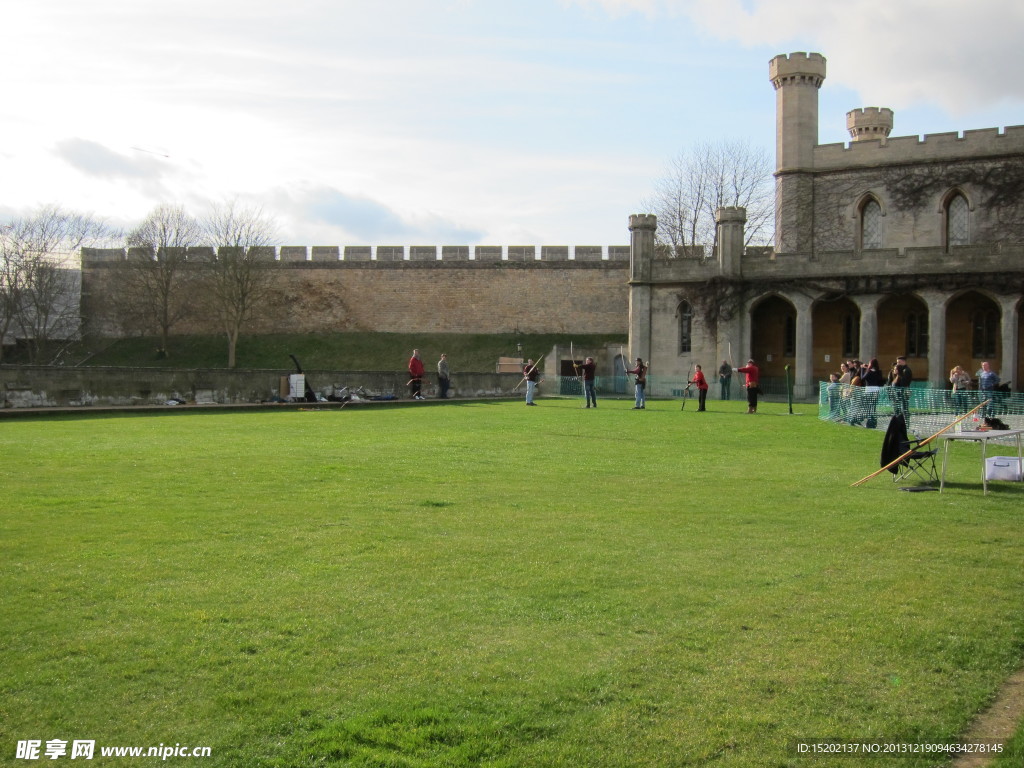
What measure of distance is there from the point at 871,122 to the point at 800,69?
10.9 metres

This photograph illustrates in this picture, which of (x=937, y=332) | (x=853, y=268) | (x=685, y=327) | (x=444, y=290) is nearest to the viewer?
(x=937, y=332)

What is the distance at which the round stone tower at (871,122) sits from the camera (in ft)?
165

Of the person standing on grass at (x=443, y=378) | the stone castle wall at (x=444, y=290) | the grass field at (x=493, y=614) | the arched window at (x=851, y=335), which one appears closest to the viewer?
the grass field at (x=493, y=614)

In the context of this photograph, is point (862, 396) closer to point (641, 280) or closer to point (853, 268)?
point (853, 268)

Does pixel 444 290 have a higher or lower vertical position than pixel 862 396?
higher

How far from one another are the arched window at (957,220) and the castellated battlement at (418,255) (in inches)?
682

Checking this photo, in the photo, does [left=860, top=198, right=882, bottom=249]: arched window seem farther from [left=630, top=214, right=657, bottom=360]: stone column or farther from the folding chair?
the folding chair

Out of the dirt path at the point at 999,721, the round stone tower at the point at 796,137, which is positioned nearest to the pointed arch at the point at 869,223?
the round stone tower at the point at 796,137

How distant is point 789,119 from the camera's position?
41312mm

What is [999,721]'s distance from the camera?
413 centimetres

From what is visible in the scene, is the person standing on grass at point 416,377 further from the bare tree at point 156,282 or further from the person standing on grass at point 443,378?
the bare tree at point 156,282

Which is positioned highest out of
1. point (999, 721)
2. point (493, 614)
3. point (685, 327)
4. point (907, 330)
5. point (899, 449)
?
point (685, 327)

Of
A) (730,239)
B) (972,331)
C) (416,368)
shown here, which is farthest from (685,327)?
(416,368)

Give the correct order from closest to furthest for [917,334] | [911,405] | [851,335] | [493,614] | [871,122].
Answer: [493,614], [911,405], [917,334], [851,335], [871,122]
